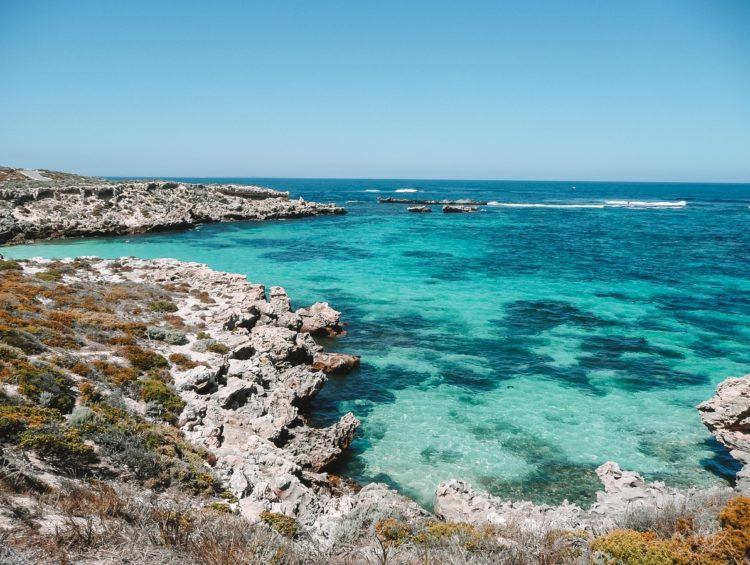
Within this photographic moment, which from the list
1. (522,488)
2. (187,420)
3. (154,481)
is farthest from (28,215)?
(522,488)

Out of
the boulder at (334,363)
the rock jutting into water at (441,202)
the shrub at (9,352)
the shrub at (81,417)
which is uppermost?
the rock jutting into water at (441,202)

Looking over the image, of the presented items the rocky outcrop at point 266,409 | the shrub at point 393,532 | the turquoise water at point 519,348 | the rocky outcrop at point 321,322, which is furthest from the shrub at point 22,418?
the rocky outcrop at point 321,322

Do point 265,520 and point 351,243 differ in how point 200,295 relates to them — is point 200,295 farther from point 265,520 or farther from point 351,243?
point 351,243

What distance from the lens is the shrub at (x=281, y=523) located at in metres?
9.16

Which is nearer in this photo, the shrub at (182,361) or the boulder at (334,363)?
the shrub at (182,361)

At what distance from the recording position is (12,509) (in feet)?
24.1

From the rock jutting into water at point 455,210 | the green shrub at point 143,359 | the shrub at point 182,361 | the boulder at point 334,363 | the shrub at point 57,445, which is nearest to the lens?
the shrub at point 57,445

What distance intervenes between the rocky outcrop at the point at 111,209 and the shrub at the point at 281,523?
62239mm

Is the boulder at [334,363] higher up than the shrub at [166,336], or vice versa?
the shrub at [166,336]

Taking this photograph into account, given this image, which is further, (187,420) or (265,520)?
(187,420)

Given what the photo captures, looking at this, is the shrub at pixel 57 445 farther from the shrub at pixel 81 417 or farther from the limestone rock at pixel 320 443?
the limestone rock at pixel 320 443

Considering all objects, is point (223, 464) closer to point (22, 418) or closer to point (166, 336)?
point (22, 418)

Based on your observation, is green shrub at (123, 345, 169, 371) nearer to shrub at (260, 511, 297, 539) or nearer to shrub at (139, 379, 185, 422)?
shrub at (139, 379, 185, 422)

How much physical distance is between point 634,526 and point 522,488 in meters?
5.65
